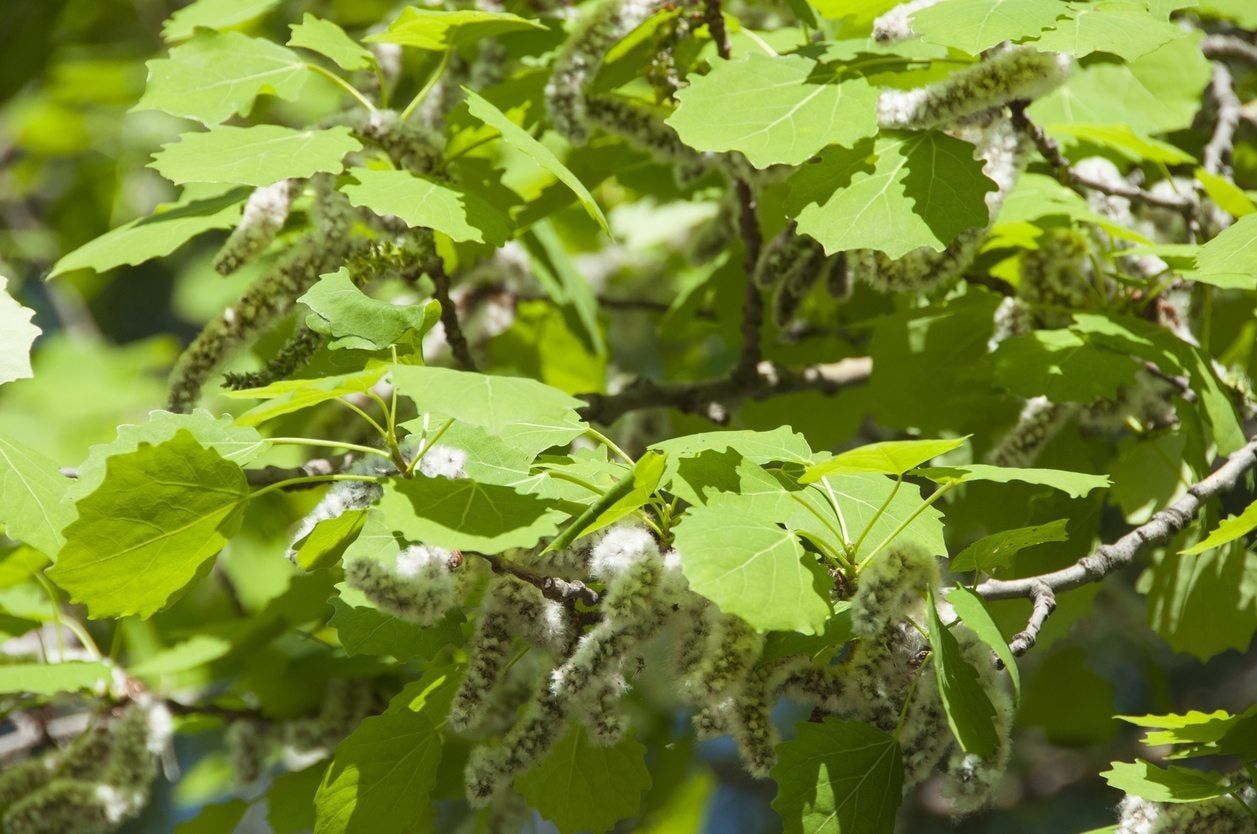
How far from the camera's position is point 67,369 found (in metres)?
4.41

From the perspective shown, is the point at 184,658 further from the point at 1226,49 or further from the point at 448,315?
the point at 1226,49

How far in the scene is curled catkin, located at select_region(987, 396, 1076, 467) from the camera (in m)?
2.33

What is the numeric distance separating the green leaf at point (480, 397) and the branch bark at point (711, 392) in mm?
1041

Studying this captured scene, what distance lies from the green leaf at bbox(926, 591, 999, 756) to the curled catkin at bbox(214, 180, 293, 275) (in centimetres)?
138

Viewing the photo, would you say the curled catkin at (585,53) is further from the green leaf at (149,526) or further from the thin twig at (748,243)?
the green leaf at (149,526)

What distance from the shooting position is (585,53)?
92.2 inches

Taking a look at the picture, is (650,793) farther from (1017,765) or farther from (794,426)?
(1017,765)

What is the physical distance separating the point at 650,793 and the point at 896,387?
130 cm

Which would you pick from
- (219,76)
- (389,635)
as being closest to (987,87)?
(389,635)

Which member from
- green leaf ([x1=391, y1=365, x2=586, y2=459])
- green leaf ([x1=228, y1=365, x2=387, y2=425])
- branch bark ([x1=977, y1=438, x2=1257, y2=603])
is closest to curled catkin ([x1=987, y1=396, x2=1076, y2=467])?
branch bark ([x1=977, y1=438, x2=1257, y2=603])

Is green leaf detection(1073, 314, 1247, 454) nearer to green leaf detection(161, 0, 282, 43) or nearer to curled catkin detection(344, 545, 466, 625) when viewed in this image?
curled catkin detection(344, 545, 466, 625)

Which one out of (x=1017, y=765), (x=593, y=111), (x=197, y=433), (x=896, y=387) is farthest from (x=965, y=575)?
(x=1017, y=765)

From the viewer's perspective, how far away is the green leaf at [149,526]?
1.67 meters

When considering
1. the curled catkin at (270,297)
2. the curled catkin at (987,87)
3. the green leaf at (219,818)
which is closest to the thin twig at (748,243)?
the curled catkin at (987,87)
